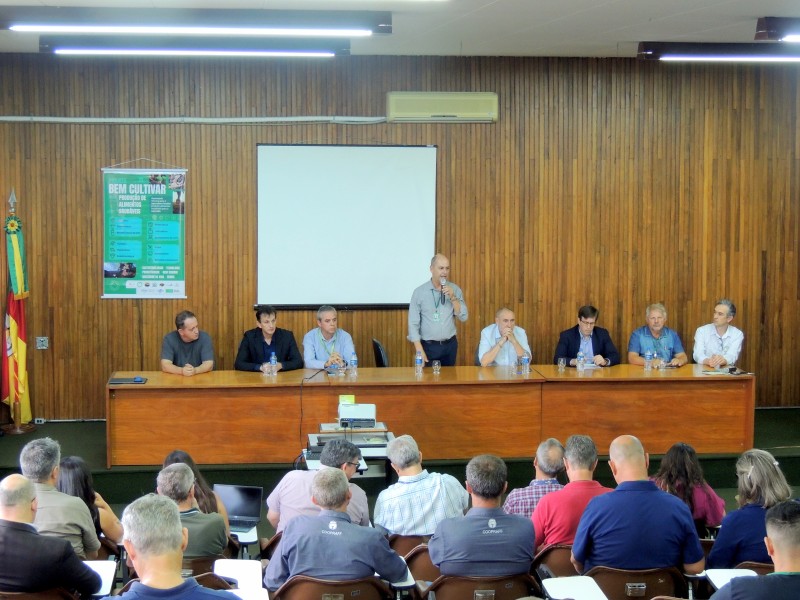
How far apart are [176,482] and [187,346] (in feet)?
11.9

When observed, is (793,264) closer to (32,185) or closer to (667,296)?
(667,296)

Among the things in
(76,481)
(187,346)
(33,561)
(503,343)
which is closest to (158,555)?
(33,561)

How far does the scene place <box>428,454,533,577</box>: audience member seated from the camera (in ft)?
13.2

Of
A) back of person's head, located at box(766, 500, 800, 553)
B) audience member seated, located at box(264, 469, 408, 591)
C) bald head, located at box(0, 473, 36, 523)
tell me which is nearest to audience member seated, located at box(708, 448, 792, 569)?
back of person's head, located at box(766, 500, 800, 553)

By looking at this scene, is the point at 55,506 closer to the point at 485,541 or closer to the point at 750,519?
the point at 485,541

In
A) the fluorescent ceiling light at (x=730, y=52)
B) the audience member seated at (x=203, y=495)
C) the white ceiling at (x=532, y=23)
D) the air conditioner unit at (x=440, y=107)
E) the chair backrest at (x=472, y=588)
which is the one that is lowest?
the chair backrest at (x=472, y=588)

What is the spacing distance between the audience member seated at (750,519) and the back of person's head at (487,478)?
3.28 ft

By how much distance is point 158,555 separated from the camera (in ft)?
9.53

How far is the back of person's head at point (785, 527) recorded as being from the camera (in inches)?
124

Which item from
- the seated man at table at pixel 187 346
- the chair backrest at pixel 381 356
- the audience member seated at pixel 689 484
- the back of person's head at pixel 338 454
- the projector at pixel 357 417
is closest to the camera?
the audience member seated at pixel 689 484

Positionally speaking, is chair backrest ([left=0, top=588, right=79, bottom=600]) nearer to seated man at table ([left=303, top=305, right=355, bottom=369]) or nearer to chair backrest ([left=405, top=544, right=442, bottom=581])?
chair backrest ([left=405, top=544, right=442, bottom=581])

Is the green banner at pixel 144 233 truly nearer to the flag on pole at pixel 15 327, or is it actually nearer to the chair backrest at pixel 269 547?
the flag on pole at pixel 15 327

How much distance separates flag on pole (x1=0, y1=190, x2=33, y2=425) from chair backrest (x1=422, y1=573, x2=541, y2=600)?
5.48m

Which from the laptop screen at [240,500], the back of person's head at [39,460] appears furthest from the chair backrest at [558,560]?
the back of person's head at [39,460]
